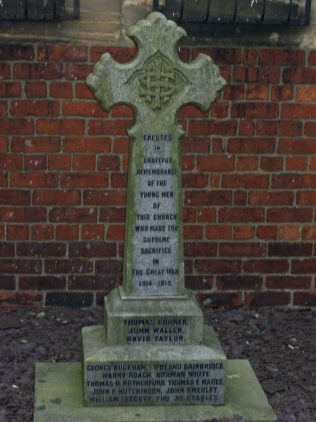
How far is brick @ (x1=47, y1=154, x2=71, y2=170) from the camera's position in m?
5.60

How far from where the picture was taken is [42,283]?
5.79 m

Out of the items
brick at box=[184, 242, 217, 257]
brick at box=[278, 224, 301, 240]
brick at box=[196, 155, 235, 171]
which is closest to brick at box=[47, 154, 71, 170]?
brick at box=[196, 155, 235, 171]

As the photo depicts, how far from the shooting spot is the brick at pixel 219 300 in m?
5.89

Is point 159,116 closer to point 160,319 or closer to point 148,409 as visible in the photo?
point 160,319

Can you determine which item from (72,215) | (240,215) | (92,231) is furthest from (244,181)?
(72,215)

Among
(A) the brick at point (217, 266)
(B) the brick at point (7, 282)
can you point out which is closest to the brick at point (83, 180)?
(B) the brick at point (7, 282)

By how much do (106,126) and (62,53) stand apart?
1.84 ft

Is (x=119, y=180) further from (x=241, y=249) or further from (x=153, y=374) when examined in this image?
(x=153, y=374)

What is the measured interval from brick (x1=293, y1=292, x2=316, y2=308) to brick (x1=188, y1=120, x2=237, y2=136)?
1265mm

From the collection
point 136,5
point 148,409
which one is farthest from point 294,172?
point 148,409

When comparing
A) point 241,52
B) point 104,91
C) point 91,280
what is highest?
point 241,52

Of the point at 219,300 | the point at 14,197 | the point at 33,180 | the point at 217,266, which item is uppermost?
the point at 33,180

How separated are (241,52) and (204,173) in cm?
85

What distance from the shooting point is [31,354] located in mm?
5066
